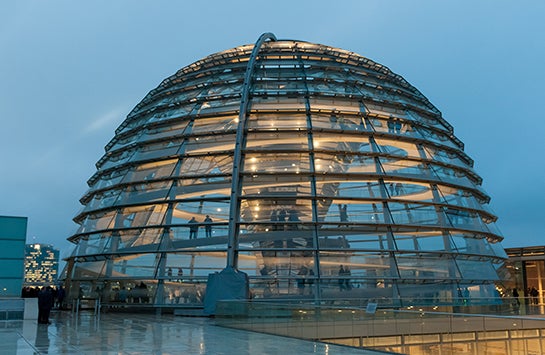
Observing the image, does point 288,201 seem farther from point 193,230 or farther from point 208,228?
point 193,230

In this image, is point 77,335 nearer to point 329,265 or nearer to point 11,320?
point 11,320

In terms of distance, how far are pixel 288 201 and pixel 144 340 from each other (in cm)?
1014

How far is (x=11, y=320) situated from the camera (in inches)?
824

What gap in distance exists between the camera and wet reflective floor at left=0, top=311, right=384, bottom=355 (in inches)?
458

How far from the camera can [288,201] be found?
2234 cm

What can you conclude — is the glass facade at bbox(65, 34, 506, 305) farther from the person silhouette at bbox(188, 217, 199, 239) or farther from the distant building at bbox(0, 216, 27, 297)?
the distant building at bbox(0, 216, 27, 297)

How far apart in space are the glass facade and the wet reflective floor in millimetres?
4185

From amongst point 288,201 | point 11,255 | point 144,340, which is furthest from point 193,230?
point 144,340

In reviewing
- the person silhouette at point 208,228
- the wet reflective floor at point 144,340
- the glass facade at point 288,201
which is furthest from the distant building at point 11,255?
the person silhouette at point 208,228

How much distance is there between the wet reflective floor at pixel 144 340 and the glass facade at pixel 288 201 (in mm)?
→ 4185

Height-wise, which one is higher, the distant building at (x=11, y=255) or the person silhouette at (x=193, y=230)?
the person silhouette at (x=193, y=230)

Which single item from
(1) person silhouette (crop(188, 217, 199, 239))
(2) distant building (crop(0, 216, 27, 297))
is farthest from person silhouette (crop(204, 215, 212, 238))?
(2) distant building (crop(0, 216, 27, 297))

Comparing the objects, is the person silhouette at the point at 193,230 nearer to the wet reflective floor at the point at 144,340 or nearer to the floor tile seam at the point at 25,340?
the wet reflective floor at the point at 144,340

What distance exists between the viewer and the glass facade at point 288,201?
21.4 m
